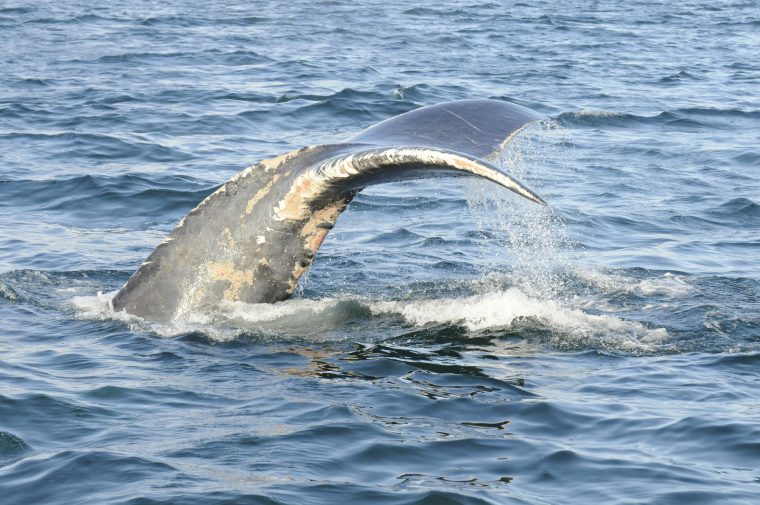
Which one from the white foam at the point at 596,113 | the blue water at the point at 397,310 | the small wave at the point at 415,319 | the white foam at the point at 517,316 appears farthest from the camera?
the white foam at the point at 596,113

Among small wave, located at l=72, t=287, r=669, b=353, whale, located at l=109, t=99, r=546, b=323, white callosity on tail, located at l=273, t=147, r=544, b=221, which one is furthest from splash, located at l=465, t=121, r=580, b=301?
white callosity on tail, located at l=273, t=147, r=544, b=221

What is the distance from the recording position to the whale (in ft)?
25.4

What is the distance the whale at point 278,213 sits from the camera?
25.4 feet

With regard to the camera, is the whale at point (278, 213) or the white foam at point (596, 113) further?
the white foam at point (596, 113)

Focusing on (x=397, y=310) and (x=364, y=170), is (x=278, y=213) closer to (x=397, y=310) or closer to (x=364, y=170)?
(x=364, y=170)

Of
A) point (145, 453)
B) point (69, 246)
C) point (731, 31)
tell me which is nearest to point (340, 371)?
point (145, 453)

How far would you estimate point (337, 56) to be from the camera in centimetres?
2458

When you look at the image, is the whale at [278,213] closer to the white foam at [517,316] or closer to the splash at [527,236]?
the splash at [527,236]

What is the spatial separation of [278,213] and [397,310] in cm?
189

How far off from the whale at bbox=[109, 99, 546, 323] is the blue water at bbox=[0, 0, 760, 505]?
11.2 inches

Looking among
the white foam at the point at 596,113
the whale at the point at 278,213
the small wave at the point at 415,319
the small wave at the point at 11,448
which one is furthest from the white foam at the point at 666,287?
the white foam at the point at 596,113

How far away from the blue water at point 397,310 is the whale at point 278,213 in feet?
0.94

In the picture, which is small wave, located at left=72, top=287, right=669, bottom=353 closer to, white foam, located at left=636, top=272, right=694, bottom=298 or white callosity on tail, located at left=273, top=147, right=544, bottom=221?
white callosity on tail, located at left=273, top=147, right=544, bottom=221

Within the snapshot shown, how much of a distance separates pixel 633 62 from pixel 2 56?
11.6 metres
